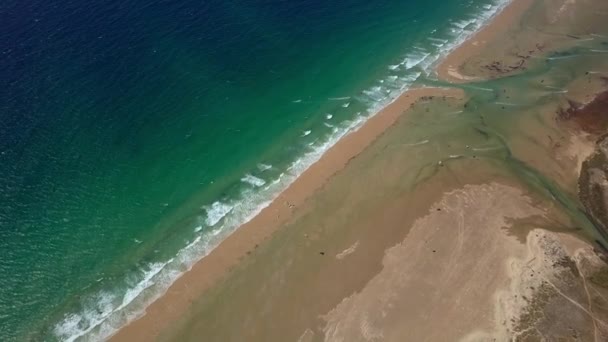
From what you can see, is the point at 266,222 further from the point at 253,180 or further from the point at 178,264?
the point at 178,264

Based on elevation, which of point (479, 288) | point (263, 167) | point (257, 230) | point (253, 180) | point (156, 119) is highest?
point (156, 119)

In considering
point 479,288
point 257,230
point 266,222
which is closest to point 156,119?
point 266,222

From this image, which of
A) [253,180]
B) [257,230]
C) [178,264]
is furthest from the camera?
[253,180]

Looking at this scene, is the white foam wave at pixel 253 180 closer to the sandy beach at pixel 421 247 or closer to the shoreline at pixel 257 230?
the shoreline at pixel 257 230

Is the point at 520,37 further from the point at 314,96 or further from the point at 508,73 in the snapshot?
the point at 314,96

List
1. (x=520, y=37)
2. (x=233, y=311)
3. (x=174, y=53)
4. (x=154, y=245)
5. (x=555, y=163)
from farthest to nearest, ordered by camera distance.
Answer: (x=520, y=37), (x=174, y=53), (x=555, y=163), (x=154, y=245), (x=233, y=311)

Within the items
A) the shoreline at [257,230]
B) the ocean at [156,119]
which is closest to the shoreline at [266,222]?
the shoreline at [257,230]

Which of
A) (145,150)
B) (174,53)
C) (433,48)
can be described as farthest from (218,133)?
(433,48)
